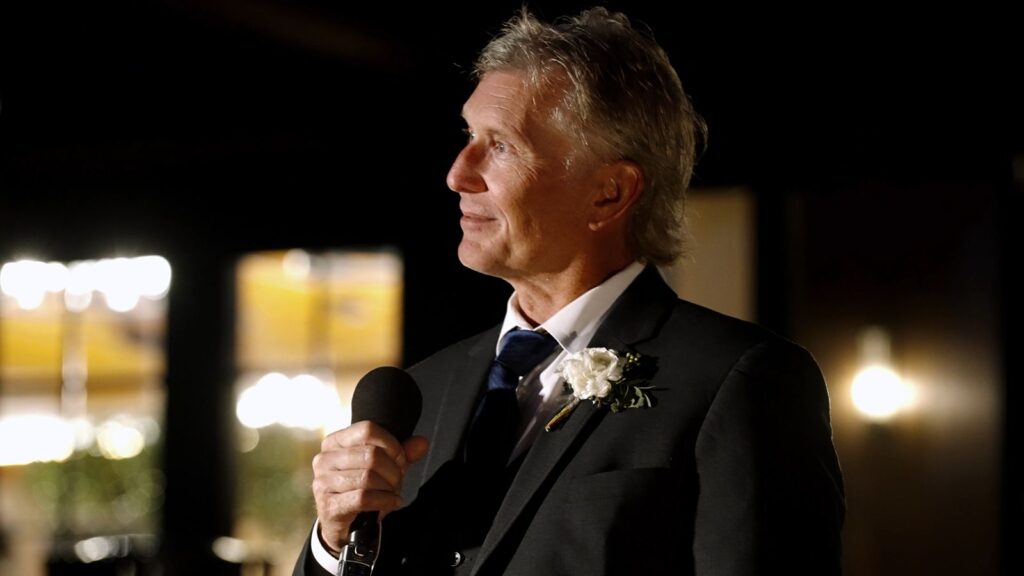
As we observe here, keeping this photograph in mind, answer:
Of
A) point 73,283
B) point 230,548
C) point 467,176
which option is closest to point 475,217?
point 467,176

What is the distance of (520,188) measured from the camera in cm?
153

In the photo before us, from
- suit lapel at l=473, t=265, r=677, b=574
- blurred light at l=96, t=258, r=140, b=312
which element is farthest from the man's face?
blurred light at l=96, t=258, r=140, b=312

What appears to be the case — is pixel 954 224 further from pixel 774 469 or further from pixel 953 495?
pixel 774 469

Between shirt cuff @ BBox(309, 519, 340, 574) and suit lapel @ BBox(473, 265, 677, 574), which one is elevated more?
suit lapel @ BBox(473, 265, 677, 574)

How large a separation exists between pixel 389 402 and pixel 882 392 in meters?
5.60

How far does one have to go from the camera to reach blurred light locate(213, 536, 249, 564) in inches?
235

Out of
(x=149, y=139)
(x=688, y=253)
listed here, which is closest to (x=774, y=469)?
(x=688, y=253)

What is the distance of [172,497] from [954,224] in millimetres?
4490

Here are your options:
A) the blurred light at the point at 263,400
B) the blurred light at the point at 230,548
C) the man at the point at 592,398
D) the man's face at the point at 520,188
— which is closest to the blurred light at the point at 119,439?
the blurred light at the point at 263,400

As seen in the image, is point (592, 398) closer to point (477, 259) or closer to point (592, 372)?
point (592, 372)

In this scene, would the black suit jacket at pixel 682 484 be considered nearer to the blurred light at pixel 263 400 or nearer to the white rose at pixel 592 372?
the white rose at pixel 592 372

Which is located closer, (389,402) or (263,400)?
(389,402)

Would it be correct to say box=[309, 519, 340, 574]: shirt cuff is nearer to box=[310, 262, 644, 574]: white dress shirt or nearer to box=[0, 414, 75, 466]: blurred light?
box=[310, 262, 644, 574]: white dress shirt

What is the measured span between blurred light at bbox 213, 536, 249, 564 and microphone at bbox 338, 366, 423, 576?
4.59 meters
